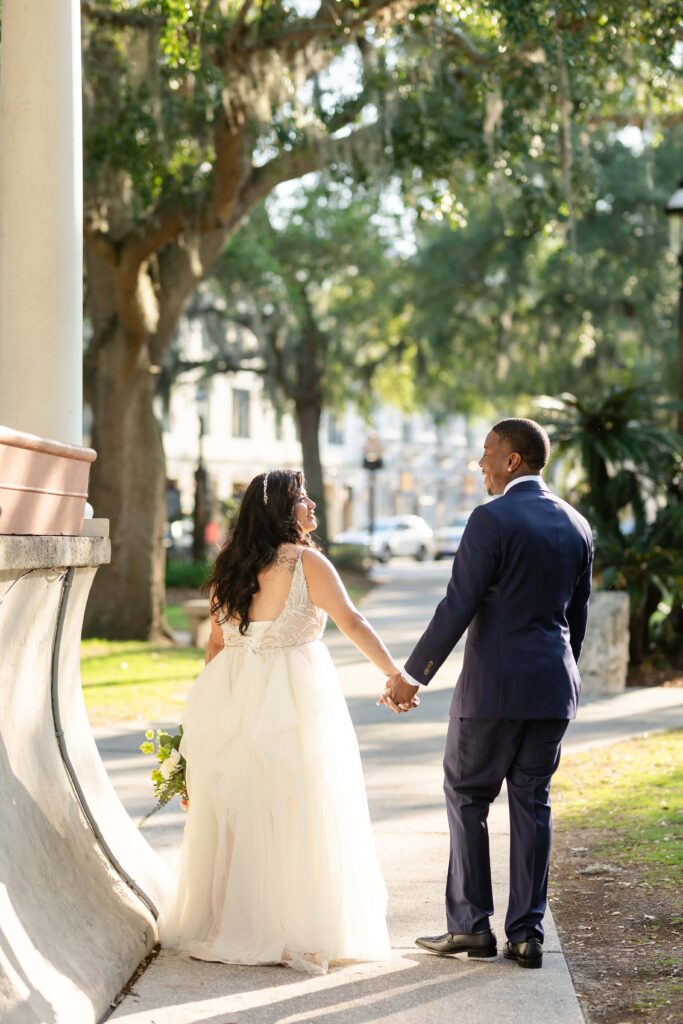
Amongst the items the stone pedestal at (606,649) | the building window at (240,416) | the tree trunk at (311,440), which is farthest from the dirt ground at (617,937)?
the building window at (240,416)

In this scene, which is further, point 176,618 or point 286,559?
point 176,618

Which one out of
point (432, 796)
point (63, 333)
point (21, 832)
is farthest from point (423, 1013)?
point (432, 796)

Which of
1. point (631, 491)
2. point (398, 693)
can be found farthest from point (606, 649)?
point (398, 693)

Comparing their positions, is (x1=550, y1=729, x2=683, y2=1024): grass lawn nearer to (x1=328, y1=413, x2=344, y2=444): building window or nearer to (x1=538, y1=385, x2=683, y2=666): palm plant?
(x1=538, y1=385, x2=683, y2=666): palm plant

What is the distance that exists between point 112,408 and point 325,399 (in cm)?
1731

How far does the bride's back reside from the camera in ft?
16.9

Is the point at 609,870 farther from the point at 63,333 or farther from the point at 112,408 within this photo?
the point at 112,408

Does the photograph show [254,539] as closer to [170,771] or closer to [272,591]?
[272,591]

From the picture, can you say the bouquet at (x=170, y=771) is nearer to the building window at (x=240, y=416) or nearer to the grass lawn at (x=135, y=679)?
the grass lawn at (x=135, y=679)

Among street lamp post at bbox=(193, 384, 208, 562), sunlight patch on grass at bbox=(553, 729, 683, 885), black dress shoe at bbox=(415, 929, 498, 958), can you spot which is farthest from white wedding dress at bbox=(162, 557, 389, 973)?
street lamp post at bbox=(193, 384, 208, 562)

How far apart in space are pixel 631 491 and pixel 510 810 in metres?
9.11

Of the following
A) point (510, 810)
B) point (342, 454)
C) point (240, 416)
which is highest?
point (240, 416)

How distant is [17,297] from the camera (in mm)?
5605

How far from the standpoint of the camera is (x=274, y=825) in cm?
498
